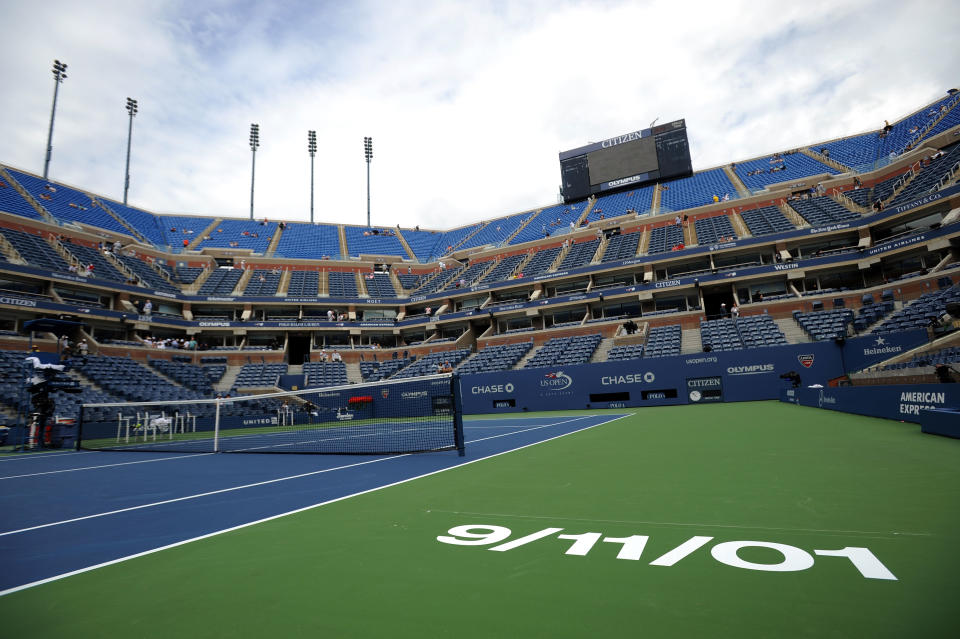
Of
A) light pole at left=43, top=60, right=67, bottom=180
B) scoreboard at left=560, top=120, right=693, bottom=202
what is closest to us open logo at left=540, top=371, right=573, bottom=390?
scoreboard at left=560, top=120, right=693, bottom=202

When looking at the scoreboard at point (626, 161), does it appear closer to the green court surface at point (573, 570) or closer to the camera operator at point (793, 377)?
the camera operator at point (793, 377)

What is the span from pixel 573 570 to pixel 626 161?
170 feet

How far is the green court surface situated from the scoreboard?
1859 inches

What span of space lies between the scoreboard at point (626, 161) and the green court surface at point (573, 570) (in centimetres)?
4722

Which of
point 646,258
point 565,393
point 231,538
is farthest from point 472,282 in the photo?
point 231,538

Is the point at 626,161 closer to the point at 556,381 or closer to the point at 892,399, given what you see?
the point at 556,381

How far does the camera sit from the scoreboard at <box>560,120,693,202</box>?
47.2 m

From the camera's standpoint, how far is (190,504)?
6023 mm

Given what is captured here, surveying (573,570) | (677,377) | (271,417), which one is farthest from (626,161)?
(573,570)

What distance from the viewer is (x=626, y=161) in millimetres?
49125

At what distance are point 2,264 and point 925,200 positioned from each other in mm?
58004

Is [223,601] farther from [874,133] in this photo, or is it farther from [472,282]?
[874,133]

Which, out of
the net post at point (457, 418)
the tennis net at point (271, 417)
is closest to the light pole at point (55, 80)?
the tennis net at point (271, 417)

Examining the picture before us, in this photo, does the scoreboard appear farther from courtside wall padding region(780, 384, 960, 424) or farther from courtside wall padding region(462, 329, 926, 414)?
courtside wall padding region(780, 384, 960, 424)
